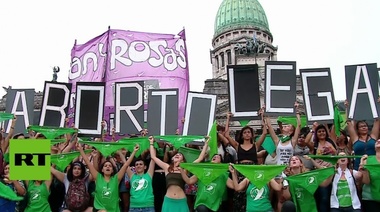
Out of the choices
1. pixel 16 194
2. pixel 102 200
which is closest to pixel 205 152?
pixel 102 200

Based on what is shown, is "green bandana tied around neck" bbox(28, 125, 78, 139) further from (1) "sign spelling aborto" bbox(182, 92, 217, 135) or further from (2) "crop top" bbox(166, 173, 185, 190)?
(2) "crop top" bbox(166, 173, 185, 190)

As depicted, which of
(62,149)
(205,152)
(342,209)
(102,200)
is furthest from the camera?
A: (62,149)

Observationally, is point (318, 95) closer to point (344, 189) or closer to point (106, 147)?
point (344, 189)

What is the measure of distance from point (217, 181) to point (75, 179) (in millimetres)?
2090

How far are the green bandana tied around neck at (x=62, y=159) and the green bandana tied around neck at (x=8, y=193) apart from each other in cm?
87

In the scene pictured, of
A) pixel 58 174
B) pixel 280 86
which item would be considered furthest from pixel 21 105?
pixel 280 86

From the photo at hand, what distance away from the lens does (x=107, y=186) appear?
24.0ft

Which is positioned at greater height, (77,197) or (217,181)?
(217,181)

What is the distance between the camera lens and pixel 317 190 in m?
7.21

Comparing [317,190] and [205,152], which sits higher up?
[205,152]

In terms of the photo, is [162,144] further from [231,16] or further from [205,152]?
[231,16]

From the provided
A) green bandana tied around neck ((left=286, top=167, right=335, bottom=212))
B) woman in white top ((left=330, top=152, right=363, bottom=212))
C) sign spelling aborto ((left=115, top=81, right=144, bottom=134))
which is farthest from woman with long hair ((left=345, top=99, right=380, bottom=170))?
sign spelling aborto ((left=115, top=81, right=144, bottom=134))

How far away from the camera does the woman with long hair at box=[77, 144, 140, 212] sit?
7.27 m

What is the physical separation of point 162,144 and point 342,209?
10.4 ft
